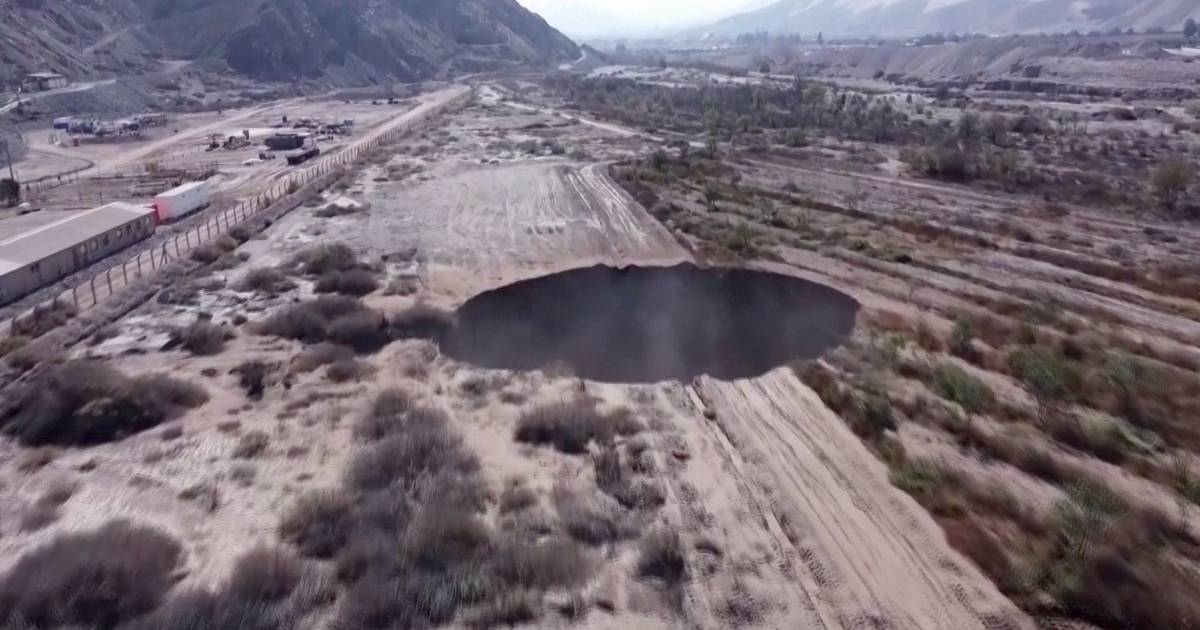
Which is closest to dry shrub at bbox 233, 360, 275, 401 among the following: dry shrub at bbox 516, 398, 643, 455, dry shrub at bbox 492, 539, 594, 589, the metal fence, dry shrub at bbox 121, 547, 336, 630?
dry shrub at bbox 516, 398, 643, 455

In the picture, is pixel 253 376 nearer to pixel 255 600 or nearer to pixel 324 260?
pixel 255 600

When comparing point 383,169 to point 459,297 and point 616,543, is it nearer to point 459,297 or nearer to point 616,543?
point 459,297

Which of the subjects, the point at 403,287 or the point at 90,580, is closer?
the point at 90,580

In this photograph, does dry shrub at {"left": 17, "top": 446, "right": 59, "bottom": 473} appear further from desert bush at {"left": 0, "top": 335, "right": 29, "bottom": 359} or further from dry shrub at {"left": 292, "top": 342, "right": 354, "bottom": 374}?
desert bush at {"left": 0, "top": 335, "right": 29, "bottom": 359}

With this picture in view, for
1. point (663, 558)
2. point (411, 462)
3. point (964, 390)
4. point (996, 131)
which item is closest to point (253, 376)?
point (411, 462)

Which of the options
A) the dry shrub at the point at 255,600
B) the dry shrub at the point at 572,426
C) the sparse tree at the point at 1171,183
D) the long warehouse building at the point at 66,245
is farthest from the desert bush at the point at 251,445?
the sparse tree at the point at 1171,183

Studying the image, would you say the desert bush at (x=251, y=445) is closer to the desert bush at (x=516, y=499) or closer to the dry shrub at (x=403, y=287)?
the desert bush at (x=516, y=499)
